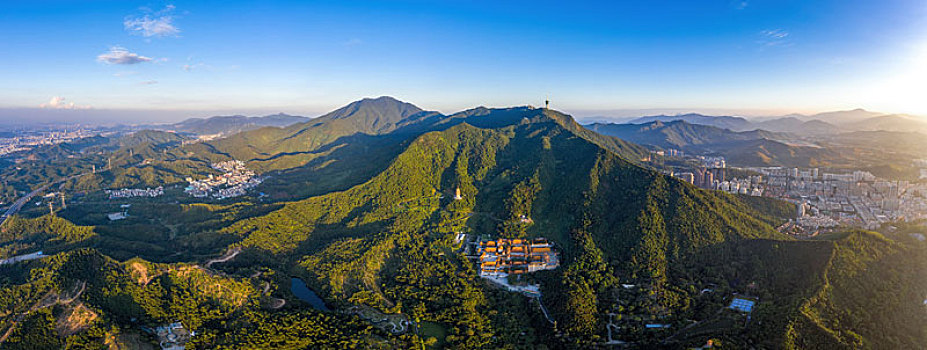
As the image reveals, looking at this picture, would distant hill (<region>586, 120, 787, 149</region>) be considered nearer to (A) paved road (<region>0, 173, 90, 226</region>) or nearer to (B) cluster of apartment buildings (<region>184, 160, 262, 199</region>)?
(B) cluster of apartment buildings (<region>184, 160, 262, 199</region>)

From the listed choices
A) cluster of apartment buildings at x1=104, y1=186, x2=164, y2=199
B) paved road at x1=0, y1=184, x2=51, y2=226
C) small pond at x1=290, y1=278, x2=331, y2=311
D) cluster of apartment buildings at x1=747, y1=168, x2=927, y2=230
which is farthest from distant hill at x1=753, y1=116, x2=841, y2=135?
paved road at x1=0, y1=184, x2=51, y2=226

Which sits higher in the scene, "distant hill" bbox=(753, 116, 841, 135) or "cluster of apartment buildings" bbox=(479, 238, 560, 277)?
"distant hill" bbox=(753, 116, 841, 135)

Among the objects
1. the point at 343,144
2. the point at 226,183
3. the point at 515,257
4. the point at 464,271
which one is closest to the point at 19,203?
the point at 226,183

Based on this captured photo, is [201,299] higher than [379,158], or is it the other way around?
[379,158]

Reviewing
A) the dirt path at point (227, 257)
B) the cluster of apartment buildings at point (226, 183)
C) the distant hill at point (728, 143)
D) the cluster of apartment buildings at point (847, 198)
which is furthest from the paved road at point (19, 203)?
the distant hill at point (728, 143)

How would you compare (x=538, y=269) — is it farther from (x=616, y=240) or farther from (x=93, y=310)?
(x=93, y=310)

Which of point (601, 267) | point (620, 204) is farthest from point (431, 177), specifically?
point (601, 267)
